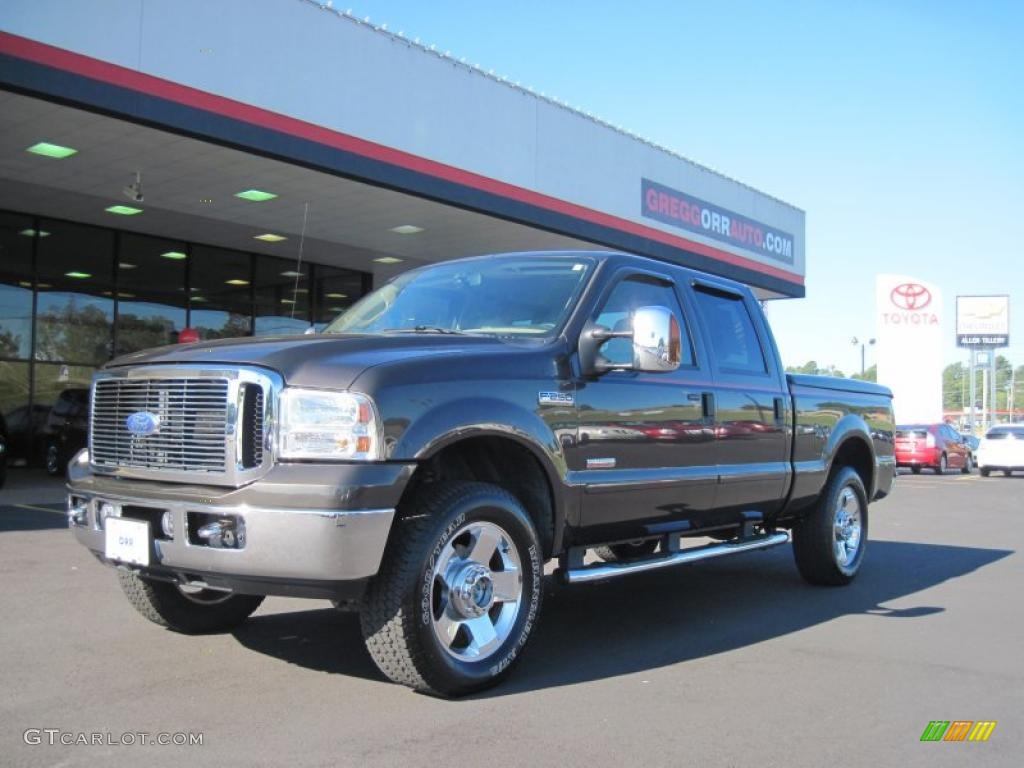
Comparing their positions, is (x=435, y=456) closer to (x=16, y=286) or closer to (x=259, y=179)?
(x=259, y=179)

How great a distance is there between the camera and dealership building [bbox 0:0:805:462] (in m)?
11.4

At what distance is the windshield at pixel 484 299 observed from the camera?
4898 millimetres

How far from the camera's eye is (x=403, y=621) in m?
3.71

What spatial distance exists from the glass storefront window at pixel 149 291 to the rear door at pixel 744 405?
14.9 meters

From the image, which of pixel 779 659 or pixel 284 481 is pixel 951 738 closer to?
pixel 779 659

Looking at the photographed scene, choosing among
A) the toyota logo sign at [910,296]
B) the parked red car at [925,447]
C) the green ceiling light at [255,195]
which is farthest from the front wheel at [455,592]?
the toyota logo sign at [910,296]

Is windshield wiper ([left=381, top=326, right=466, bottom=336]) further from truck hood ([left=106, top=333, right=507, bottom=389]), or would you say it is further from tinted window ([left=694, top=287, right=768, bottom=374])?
tinted window ([left=694, top=287, right=768, bottom=374])

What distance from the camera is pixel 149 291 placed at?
62.5 ft

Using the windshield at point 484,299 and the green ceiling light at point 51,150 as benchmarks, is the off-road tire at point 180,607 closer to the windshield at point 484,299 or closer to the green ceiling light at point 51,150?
the windshield at point 484,299

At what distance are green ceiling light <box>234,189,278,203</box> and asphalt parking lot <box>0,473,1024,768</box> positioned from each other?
361 inches

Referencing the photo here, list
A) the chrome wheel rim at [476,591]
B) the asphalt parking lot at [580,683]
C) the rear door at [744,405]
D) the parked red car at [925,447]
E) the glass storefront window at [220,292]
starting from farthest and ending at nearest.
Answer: the parked red car at [925,447] → the glass storefront window at [220,292] → the rear door at [744,405] → the chrome wheel rim at [476,591] → the asphalt parking lot at [580,683]

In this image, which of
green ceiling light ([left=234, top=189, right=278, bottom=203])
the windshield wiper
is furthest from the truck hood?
green ceiling light ([left=234, top=189, right=278, bottom=203])

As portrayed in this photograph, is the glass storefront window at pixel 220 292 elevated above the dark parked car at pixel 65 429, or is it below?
above

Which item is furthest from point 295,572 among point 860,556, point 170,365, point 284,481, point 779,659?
point 860,556
